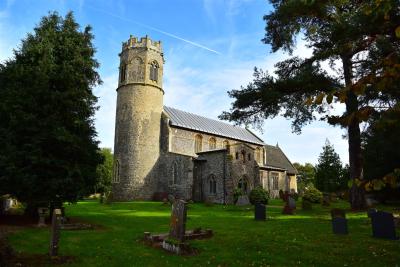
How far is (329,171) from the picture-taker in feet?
134

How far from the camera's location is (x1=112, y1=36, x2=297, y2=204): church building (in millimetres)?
31438

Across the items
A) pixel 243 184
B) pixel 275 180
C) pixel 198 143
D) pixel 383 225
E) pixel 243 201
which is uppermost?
pixel 198 143

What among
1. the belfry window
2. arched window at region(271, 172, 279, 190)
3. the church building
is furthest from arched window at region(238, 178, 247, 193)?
arched window at region(271, 172, 279, 190)

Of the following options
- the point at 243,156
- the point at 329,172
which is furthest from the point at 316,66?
the point at 329,172

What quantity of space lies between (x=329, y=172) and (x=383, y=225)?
31655 mm

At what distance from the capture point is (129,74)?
1367 inches

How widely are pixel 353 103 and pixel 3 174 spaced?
53.0 ft

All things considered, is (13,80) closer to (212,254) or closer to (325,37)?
(212,254)

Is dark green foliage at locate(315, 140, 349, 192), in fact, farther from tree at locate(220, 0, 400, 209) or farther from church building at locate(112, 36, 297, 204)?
tree at locate(220, 0, 400, 209)

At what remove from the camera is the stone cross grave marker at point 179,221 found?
9.59 metres

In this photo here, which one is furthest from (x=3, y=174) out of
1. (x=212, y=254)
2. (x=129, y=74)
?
(x=129, y=74)

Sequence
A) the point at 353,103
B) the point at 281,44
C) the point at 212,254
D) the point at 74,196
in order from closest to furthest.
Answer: the point at 212,254 < the point at 74,196 < the point at 353,103 < the point at 281,44

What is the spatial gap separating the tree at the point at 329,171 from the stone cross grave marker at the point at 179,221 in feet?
111

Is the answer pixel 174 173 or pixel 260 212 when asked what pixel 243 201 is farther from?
pixel 260 212
